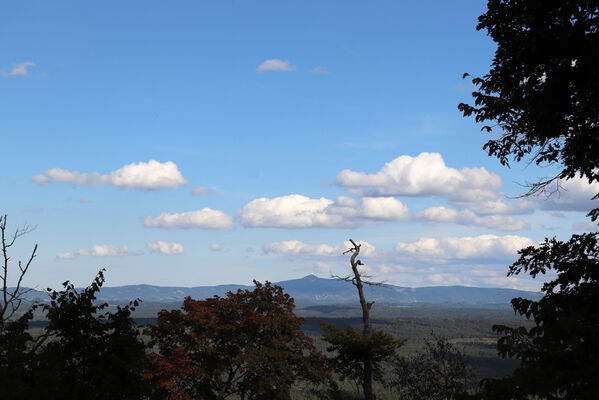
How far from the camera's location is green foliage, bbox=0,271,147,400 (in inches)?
481

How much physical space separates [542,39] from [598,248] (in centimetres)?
656

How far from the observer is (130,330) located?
1484 cm

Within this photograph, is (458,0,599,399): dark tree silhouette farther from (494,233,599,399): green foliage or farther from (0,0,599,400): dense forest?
(494,233,599,399): green foliage

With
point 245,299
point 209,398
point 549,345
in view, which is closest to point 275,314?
point 245,299

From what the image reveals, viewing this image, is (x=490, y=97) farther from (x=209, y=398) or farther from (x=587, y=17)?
(x=209, y=398)

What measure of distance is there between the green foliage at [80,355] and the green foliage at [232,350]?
10248 millimetres

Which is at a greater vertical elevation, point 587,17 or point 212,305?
point 587,17

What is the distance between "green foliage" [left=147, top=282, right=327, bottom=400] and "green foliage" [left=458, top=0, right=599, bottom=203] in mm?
15029

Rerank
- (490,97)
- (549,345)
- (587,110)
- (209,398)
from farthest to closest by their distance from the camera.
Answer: (209,398) → (490,97) → (587,110) → (549,345)

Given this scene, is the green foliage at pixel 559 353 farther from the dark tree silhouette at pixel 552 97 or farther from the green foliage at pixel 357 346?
the green foliage at pixel 357 346

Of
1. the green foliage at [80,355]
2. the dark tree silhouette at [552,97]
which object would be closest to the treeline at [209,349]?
the green foliage at [80,355]

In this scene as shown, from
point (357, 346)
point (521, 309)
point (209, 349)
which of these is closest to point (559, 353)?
point (521, 309)

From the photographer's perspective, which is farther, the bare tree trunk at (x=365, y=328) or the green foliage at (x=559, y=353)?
the bare tree trunk at (x=365, y=328)

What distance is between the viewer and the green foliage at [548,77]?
15.0 m
